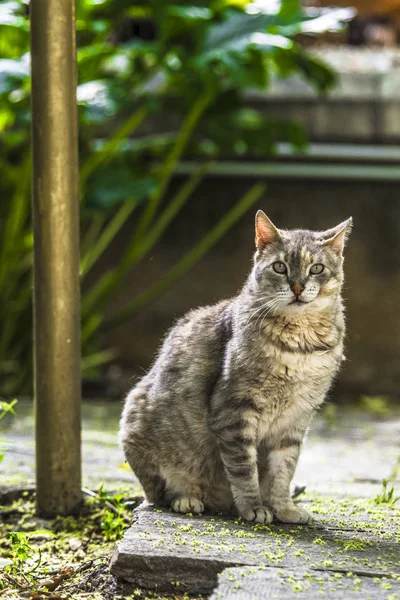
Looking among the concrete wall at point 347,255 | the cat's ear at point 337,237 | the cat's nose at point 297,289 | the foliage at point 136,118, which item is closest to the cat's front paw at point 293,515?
the cat's nose at point 297,289

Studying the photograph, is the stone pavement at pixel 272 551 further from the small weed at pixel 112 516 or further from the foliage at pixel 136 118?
the foliage at pixel 136 118

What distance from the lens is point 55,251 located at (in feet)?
8.78

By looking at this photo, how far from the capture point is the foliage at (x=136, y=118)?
4.58 meters

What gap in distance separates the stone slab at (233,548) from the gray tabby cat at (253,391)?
0.38ft

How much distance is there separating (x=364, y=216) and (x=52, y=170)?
3.81 m

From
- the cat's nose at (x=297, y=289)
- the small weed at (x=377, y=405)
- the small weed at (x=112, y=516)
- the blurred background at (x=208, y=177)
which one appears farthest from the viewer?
the small weed at (x=377, y=405)

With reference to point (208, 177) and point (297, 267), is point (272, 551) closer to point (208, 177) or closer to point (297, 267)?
point (297, 267)

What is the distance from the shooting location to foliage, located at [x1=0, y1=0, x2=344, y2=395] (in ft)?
15.0

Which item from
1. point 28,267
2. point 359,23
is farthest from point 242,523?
point 359,23

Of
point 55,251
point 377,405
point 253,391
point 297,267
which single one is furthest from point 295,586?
point 377,405

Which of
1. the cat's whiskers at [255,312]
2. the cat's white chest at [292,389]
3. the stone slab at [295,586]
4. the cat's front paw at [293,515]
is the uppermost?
the cat's whiskers at [255,312]

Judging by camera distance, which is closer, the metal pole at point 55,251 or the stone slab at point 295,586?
the stone slab at point 295,586

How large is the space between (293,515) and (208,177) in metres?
4.08

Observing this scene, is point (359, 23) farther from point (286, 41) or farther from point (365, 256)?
Answer: point (286, 41)
